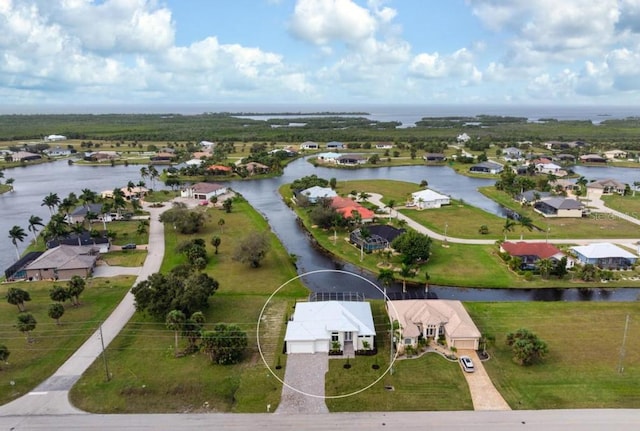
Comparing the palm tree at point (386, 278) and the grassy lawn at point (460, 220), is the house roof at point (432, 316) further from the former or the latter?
the grassy lawn at point (460, 220)

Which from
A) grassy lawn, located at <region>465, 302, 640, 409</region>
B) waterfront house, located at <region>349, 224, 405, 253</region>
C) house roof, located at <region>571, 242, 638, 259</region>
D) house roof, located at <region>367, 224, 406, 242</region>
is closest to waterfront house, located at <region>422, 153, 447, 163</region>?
house roof, located at <region>367, 224, 406, 242</region>

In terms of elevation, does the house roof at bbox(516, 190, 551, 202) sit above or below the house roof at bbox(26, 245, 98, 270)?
above

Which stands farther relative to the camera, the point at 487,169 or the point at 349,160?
the point at 349,160

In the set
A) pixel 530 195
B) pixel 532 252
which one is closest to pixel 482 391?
pixel 532 252

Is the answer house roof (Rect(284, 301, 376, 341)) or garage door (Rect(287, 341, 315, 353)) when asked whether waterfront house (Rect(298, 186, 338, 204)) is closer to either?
house roof (Rect(284, 301, 376, 341))

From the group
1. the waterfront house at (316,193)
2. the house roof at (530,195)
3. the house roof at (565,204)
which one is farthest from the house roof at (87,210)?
the house roof at (530,195)

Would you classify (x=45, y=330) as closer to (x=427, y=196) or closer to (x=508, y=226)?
(x=508, y=226)
